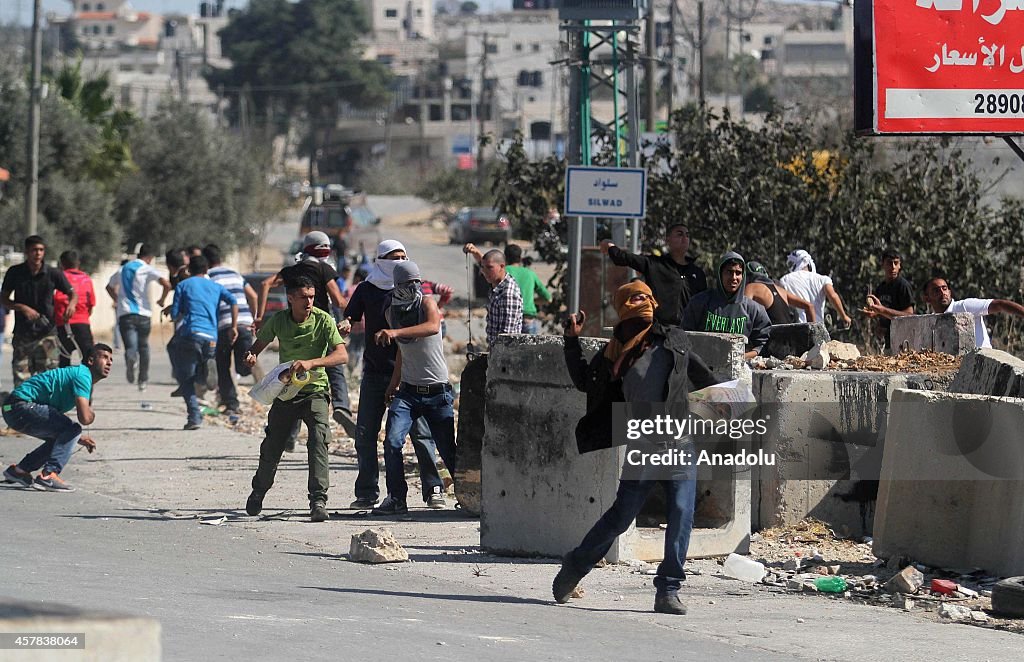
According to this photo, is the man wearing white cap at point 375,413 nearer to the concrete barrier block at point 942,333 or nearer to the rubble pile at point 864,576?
the rubble pile at point 864,576

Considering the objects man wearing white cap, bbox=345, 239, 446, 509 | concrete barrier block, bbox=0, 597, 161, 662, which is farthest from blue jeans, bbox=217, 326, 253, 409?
concrete barrier block, bbox=0, 597, 161, 662

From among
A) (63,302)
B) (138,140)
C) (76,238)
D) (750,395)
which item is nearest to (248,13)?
(138,140)

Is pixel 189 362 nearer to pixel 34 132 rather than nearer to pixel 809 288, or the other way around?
pixel 809 288

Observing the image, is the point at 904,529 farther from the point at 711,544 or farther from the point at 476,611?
the point at 476,611

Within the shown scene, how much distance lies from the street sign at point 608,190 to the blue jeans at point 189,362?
4055 millimetres

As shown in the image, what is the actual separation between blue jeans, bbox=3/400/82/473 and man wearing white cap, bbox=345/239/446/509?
2.18m

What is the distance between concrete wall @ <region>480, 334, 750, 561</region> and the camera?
8.45 m

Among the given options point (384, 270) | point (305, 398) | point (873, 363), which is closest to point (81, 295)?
point (384, 270)

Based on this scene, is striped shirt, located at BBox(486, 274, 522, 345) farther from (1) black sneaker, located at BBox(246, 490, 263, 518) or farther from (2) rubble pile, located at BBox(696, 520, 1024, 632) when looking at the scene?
(2) rubble pile, located at BBox(696, 520, 1024, 632)

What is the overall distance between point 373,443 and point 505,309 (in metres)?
1.37

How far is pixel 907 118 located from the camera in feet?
38.6

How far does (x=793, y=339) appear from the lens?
37.9 feet

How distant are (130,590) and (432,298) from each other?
11.6 ft

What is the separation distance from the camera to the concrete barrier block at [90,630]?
13.0 ft
